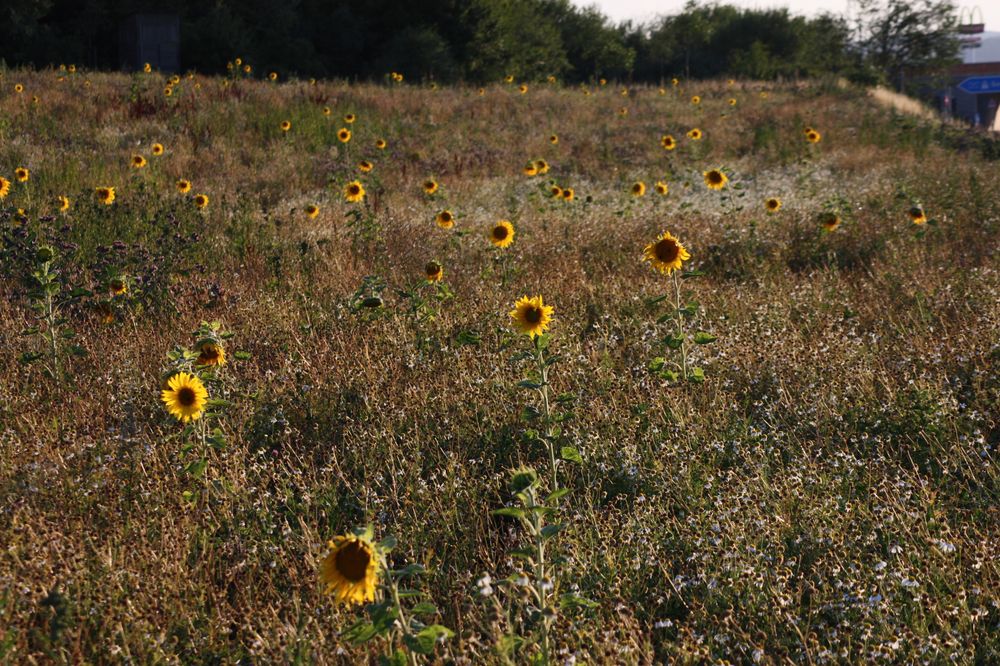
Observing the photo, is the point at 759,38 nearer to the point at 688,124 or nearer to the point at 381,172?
the point at 688,124

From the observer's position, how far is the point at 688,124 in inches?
604

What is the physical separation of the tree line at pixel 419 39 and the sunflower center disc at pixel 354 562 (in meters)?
17.2

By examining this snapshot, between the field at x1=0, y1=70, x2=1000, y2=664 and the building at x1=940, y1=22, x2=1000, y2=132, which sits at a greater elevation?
the building at x1=940, y1=22, x2=1000, y2=132

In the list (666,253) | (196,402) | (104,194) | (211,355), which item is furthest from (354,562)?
(104,194)

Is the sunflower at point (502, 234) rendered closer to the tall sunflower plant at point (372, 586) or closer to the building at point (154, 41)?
the tall sunflower plant at point (372, 586)

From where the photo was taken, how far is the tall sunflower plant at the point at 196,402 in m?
3.00

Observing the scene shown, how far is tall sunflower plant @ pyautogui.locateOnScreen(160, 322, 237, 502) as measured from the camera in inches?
118

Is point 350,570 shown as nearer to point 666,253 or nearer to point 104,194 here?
point 666,253

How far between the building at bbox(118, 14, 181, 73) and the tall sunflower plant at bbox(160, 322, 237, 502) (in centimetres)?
2285

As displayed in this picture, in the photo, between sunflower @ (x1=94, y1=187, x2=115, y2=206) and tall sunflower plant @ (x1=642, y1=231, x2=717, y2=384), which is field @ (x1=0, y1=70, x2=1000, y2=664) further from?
sunflower @ (x1=94, y1=187, x2=115, y2=206)

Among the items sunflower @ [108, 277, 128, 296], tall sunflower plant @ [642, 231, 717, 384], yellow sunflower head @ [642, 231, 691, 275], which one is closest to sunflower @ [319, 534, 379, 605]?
tall sunflower plant @ [642, 231, 717, 384]

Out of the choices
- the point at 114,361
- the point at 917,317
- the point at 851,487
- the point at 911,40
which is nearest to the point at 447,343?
the point at 114,361

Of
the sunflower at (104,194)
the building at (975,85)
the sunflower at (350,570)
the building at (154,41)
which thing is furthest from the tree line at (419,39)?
the sunflower at (350,570)

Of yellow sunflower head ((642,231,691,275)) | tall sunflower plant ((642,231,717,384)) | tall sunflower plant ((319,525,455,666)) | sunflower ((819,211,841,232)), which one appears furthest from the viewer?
sunflower ((819,211,841,232))
